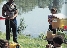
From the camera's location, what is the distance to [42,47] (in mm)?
7902

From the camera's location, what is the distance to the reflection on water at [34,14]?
853 centimetres

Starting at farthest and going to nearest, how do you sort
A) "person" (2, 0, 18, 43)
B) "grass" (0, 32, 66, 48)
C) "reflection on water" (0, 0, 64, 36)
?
1. "reflection on water" (0, 0, 64, 36)
2. "grass" (0, 32, 66, 48)
3. "person" (2, 0, 18, 43)

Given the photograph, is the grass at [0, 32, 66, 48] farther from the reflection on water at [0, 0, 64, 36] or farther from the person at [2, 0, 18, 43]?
the person at [2, 0, 18, 43]


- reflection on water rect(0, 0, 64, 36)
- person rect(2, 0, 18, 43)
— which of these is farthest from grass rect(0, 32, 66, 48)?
person rect(2, 0, 18, 43)

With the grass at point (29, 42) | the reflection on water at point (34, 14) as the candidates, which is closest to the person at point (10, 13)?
the grass at point (29, 42)

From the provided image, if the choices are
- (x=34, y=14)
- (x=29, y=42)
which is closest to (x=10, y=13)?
(x=29, y=42)

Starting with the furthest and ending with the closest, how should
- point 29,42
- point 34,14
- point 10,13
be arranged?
point 34,14, point 29,42, point 10,13

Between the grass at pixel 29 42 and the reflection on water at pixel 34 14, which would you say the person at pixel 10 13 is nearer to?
the grass at pixel 29 42

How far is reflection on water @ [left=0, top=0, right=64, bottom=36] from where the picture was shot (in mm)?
8534

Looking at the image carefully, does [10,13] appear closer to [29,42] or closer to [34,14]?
[29,42]

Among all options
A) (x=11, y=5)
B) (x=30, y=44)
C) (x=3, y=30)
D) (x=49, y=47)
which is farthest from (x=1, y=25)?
(x=49, y=47)

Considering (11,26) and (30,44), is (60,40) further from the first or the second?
(30,44)

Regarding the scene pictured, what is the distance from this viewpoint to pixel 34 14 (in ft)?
28.3

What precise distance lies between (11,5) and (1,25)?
4.70 feet
